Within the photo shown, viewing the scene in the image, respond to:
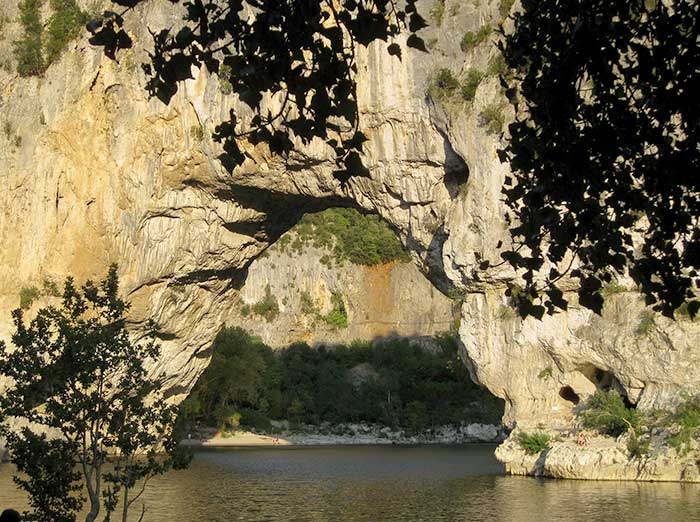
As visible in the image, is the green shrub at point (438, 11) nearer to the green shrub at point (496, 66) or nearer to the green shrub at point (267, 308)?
the green shrub at point (496, 66)

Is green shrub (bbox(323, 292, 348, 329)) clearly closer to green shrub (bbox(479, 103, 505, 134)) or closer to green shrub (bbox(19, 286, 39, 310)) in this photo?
green shrub (bbox(19, 286, 39, 310))

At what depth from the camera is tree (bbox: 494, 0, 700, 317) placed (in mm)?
5691

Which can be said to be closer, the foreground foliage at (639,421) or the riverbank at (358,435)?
the foreground foliage at (639,421)

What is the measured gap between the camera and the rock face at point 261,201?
23062 millimetres

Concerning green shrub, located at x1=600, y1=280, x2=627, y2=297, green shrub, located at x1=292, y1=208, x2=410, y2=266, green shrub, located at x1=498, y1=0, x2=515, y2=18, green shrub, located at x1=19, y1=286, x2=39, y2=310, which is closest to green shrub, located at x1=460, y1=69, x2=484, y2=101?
green shrub, located at x1=498, y1=0, x2=515, y2=18

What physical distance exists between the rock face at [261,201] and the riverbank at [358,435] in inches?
701

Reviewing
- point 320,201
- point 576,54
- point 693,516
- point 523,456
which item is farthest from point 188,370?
point 576,54

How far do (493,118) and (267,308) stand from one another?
37190mm

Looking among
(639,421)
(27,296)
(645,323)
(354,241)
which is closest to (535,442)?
(639,421)

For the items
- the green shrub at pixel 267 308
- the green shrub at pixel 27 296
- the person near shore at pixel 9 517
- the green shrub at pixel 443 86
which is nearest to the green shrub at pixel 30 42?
the green shrub at pixel 27 296

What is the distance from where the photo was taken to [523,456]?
24422 millimetres

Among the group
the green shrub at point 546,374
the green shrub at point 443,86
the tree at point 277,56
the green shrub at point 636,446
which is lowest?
the green shrub at point 636,446

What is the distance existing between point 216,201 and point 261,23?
21.0 metres

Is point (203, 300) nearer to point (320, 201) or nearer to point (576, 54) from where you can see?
point (320, 201)
